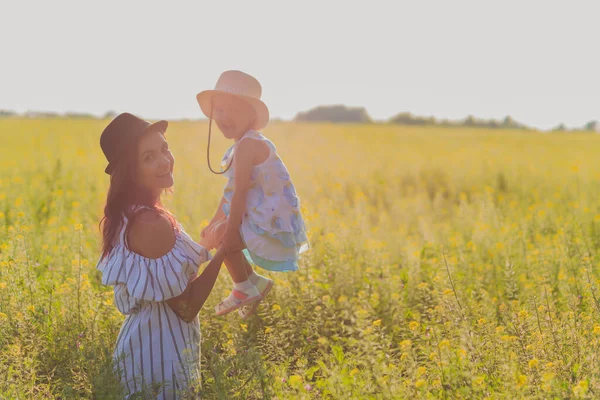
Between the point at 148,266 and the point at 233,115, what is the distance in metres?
0.97

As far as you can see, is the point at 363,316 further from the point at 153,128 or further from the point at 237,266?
the point at 153,128

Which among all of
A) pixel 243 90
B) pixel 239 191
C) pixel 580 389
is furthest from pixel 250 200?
pixel 580 389

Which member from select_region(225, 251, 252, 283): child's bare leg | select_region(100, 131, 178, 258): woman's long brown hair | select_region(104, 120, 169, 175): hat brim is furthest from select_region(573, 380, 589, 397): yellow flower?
select_region(104, 120, 169, 175): hat brim

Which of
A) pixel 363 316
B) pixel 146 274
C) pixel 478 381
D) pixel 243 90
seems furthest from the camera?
pixel 243 90

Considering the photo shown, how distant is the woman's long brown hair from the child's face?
21.8 inches

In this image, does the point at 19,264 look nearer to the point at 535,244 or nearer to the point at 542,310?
the point at 542,310

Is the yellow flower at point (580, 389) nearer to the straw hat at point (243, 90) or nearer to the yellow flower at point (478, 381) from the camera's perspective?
the yellow flower at point (478, 381)

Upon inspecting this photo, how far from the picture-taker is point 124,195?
2.87 m

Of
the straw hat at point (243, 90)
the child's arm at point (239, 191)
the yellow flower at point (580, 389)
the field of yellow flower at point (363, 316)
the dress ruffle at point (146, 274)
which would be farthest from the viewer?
the straw hat at point (243, 90)

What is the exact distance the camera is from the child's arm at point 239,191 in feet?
9.93

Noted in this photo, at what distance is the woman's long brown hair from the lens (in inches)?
112

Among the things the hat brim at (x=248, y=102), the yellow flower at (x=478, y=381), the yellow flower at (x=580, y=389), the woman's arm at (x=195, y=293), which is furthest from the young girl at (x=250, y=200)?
the yellow flower at (x=580, y=389)

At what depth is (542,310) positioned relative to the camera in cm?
319

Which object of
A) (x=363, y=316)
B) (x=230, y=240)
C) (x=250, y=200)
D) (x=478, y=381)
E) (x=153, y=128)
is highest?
(x=153, y=128)
